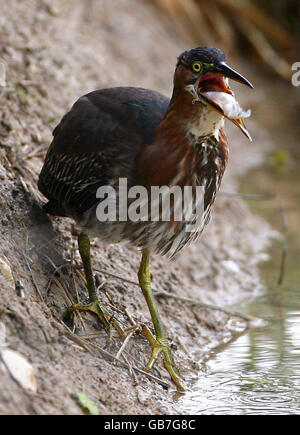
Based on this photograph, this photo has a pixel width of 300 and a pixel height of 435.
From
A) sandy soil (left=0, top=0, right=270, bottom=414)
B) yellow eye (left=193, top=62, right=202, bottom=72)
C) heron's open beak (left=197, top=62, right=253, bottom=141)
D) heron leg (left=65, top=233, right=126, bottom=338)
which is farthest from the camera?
heron leg (left=65, top=233, right=126, bottom=338)

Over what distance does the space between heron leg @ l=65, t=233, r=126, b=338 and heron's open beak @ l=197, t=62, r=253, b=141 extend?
119 centimetres

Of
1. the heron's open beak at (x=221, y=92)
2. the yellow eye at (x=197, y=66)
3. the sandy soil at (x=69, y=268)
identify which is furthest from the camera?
the yellow eye at (x=197, y=66)

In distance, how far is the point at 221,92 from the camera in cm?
422

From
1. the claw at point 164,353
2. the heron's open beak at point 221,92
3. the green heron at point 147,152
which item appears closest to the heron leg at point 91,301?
the green heron at point 147,152

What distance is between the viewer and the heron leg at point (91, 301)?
465 cm

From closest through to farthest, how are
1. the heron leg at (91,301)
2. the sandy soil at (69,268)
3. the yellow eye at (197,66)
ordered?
the sandy soil at (69,268)
the yellow eye at (197,66)
the heron leg at (91,301)

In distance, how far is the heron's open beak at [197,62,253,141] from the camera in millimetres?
4098

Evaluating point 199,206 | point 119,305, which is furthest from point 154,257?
point 199,206

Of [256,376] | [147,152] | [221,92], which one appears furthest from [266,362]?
[221,92]

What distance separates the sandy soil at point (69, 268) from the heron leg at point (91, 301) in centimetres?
6

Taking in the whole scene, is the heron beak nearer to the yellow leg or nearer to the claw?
the yellow leg

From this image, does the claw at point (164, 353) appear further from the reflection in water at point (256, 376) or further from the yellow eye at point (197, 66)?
the yellow eye at point (197, 66)

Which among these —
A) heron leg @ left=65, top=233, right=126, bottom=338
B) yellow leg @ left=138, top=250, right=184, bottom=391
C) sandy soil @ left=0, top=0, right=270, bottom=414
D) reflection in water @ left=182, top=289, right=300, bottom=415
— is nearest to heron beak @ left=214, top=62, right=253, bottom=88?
yellow leg @ left=138, top=250, right=184, bottom=391
